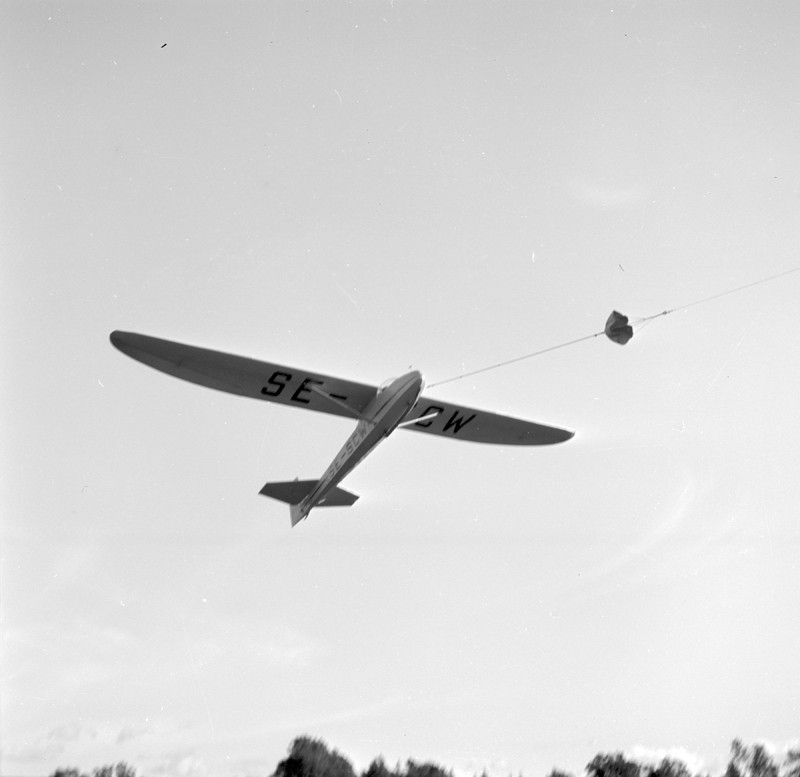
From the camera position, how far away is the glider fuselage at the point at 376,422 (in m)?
16.5

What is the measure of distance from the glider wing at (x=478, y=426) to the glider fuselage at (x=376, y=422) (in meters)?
2.01

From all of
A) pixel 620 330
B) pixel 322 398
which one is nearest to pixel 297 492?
pixel 322 398

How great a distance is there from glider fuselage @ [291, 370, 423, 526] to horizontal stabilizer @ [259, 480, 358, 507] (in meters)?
0.76

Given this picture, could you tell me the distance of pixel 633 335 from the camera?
1302 centimetres

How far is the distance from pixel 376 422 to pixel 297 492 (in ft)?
16.2

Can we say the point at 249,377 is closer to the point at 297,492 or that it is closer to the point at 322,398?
the point at 322,398

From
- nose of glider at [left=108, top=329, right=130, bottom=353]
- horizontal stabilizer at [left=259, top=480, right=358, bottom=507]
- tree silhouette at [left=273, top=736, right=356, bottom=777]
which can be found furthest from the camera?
tree silhouette at [left=273, top=736, right=356, bottom=777]

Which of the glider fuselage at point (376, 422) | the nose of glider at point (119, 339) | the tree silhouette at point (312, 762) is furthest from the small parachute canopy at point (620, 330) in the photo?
→ the tree silhouette at point (312, 762)

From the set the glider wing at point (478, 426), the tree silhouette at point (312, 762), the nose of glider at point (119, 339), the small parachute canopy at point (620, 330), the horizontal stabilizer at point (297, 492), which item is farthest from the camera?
the tree silhouette at point (312, 762)

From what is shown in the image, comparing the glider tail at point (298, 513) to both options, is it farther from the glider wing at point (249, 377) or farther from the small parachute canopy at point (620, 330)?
the small parachute canopy at point (620, 330)

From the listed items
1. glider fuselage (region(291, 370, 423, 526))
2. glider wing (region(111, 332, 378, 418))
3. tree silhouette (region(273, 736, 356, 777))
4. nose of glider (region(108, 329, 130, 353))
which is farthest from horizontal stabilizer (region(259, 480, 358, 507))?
tree silhouette (region(273, 736, 356, 777))

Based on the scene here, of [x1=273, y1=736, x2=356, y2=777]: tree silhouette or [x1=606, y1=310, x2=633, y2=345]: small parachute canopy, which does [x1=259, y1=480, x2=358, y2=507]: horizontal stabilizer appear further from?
[x1=273, y1=736, x2=356, y2=777]: tree silhouette

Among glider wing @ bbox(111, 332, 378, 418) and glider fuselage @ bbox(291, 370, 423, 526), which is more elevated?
glider wing @ bbox(111, 332, 378, 418)

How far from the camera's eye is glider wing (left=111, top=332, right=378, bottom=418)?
54.7ft
